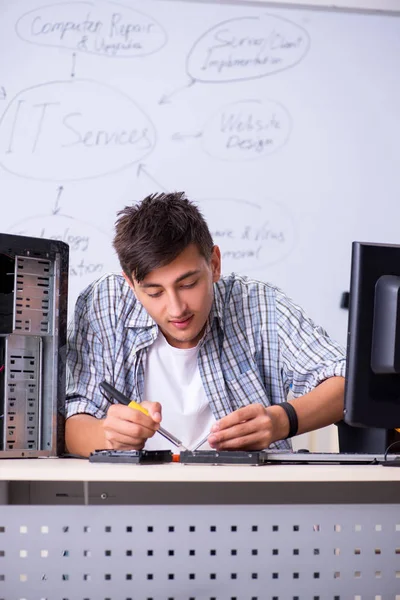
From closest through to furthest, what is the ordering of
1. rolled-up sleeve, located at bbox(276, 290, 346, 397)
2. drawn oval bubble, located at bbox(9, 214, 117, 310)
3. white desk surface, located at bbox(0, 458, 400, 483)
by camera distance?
white desk surface, located at bbox(0, 458, 400, 483), rolled-up sleeve, located at bbox(276, 290, 346, 397), drawn oval bubble, located at bbox(9, 214, 117, 310)

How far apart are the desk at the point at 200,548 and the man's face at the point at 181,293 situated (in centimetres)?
62

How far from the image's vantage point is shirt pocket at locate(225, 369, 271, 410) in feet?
5.93

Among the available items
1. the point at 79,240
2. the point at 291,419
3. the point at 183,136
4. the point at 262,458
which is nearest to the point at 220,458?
the point at 262,458

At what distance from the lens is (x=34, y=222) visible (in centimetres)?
241

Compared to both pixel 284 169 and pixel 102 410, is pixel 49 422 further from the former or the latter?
pixel 284 169

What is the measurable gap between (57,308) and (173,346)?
17.8 inches

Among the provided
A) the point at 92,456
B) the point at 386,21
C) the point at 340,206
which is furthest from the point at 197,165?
the point at 92,456

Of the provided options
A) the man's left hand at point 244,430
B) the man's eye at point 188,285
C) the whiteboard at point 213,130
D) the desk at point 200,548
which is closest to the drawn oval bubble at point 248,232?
the whiteboard at point 213,130

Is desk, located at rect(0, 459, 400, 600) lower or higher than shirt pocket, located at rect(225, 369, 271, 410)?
lower

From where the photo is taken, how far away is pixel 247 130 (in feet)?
8.23

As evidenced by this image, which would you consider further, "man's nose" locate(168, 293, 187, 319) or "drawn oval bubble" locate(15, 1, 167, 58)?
"drawn oval bubble" locate(15, 1, 167, 58)

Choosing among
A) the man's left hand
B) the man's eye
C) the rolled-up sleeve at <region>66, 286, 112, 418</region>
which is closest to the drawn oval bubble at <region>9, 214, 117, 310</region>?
the rolled-up sleeve at <region>66, 286, 112, 418</region>

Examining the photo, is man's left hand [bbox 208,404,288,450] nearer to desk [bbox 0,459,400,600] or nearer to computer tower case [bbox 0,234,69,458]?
desk [bbox 0,459,400,600]

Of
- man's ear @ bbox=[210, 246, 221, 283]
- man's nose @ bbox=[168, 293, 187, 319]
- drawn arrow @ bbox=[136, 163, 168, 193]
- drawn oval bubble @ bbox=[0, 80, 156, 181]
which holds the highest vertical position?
drawn oval bubble @ bbox=[0, 80, 156, 181]
